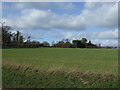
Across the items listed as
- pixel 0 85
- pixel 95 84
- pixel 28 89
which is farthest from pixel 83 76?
pixel 0 85

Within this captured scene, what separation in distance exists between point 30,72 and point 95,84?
148 inches

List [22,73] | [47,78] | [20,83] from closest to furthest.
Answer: [20,83] → [47,78] → [22,73]

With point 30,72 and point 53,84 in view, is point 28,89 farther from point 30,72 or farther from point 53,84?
point 30,72

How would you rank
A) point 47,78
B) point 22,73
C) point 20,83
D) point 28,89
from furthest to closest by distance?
point 22,73
point 47,78
point 20,83
point 28,89

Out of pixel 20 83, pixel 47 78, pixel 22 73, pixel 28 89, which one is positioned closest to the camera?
pixel 28 89

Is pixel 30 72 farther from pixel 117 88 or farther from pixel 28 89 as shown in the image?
pixel 117 88

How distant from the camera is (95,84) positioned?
8289mm

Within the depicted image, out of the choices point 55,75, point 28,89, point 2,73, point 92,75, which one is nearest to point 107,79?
point 92,75

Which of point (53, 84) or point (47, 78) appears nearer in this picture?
point (53, 84)

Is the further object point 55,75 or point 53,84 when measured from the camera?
point 55,75

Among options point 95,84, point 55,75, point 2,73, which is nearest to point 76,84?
point 95,84

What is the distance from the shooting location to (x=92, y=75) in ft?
30.5

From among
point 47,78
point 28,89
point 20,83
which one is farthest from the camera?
point 47,78

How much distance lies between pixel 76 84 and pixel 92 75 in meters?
1.34
